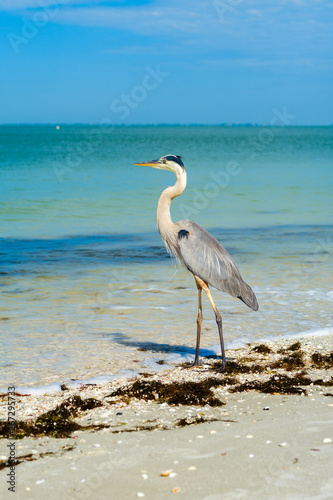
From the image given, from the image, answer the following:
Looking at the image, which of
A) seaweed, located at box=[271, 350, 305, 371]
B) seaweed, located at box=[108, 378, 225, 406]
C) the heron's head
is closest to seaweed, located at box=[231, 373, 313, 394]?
seaweed, located at box=[108, 378, 225, 406]

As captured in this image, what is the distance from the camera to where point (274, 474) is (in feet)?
13.6

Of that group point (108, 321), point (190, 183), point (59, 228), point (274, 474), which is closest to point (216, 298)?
point (108, 321)

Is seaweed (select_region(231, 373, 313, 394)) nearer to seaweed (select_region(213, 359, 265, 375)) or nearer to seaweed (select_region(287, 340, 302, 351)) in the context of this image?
seaweed (select_region(213, 359, 265, 375))

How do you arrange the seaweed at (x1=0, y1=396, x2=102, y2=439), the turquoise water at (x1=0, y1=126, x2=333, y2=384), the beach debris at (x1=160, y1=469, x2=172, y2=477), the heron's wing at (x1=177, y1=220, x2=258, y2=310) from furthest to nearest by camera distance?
the turquoise water at (x1=0, y1=126, x2=333, y2=384) < the heron's wing at (x1=177, y1=220, x2=258, y2=310) < the seaweed at (x1=0, y1=396, x2=102, y2=439) < the beach debris at (x1=160, y1=469, x2=172, y2=477)

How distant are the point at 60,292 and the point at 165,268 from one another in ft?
8.00

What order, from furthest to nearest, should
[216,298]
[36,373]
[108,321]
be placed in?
1. [216,298]
2. [108,321]
3. [36,373]

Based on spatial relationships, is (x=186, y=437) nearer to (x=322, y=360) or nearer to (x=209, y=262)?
(x=209, y=262)

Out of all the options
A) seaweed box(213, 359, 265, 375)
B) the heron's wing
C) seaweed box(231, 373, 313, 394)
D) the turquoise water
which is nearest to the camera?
seaweed box(231, 373, 313, 394)

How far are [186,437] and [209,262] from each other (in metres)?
2.32

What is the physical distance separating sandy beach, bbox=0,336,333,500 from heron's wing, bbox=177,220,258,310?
0.80m

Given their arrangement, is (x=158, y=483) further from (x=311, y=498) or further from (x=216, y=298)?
(x=216, y=298)

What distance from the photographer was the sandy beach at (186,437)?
4.05 meters

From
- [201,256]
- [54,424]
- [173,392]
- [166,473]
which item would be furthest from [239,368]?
[166,473]

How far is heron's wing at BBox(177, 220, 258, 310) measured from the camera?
6.75 meters
